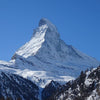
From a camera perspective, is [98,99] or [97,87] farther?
[97,87]

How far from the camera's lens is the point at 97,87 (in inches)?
7736

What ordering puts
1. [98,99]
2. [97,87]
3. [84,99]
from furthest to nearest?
1. [97,87]
2. [84,99]
3. [98,99]

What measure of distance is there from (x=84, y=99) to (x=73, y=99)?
21.0 meters

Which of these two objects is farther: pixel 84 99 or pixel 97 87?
pixel 97 87

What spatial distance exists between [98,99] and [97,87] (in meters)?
37.7

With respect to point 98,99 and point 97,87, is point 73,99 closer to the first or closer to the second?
point 97,87

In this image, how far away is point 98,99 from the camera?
159250mm

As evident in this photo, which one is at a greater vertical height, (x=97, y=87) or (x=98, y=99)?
(x=97, y=87)

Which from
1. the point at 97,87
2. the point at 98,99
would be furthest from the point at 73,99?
the point at 98,99

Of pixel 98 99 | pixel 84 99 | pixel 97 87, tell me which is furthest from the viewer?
pixel 97 87

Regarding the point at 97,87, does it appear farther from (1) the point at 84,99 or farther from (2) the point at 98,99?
(2) the point at 98,99

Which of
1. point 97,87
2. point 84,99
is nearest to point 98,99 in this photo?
point 84,99

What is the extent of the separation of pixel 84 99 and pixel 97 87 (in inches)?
821

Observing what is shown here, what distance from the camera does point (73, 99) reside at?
200m
